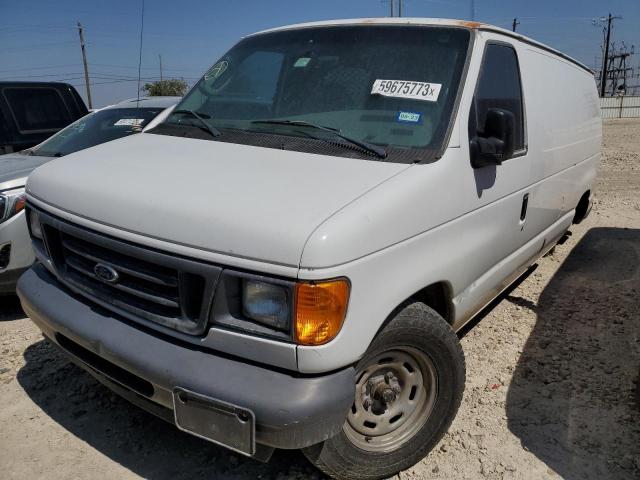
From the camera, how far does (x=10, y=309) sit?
443 centimetres

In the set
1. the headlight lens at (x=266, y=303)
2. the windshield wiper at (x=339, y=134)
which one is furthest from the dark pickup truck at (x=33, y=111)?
the headlight lens at (x=266, y=303)

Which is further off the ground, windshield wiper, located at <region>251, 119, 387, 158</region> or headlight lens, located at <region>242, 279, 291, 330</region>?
windshield wiper, located at <region>251, 119, 387, 158</region>

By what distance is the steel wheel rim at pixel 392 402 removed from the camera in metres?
2.37

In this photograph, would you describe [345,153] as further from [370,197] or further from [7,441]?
[7,441]

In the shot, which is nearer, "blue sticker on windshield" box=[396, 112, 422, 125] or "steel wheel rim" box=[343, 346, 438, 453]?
"steel wheel rim" box=[343, 346, 438, 453]

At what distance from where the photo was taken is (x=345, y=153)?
2.48 meters

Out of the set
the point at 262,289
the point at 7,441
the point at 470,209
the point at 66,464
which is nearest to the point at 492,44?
the point at 470,209

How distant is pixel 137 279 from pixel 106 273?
17 centimetres

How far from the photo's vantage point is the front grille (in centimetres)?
202

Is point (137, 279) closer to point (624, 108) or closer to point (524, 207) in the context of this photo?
point (524, 207)

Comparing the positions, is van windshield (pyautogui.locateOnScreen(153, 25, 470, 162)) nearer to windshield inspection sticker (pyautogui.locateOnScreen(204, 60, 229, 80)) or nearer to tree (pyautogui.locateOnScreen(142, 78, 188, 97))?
windshield inspection sticker (pyautogui.locateOnScreen(204, 60, 229, 80))

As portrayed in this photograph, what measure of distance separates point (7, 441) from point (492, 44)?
3.50 metres

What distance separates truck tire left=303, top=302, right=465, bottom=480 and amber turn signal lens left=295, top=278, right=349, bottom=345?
1.04ft

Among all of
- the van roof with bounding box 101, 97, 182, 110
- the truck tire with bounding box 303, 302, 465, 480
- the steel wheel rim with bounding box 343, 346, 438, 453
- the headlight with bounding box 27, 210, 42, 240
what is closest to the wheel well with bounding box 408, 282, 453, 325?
the truck tire with bounding box 303, 302, 465, 480
